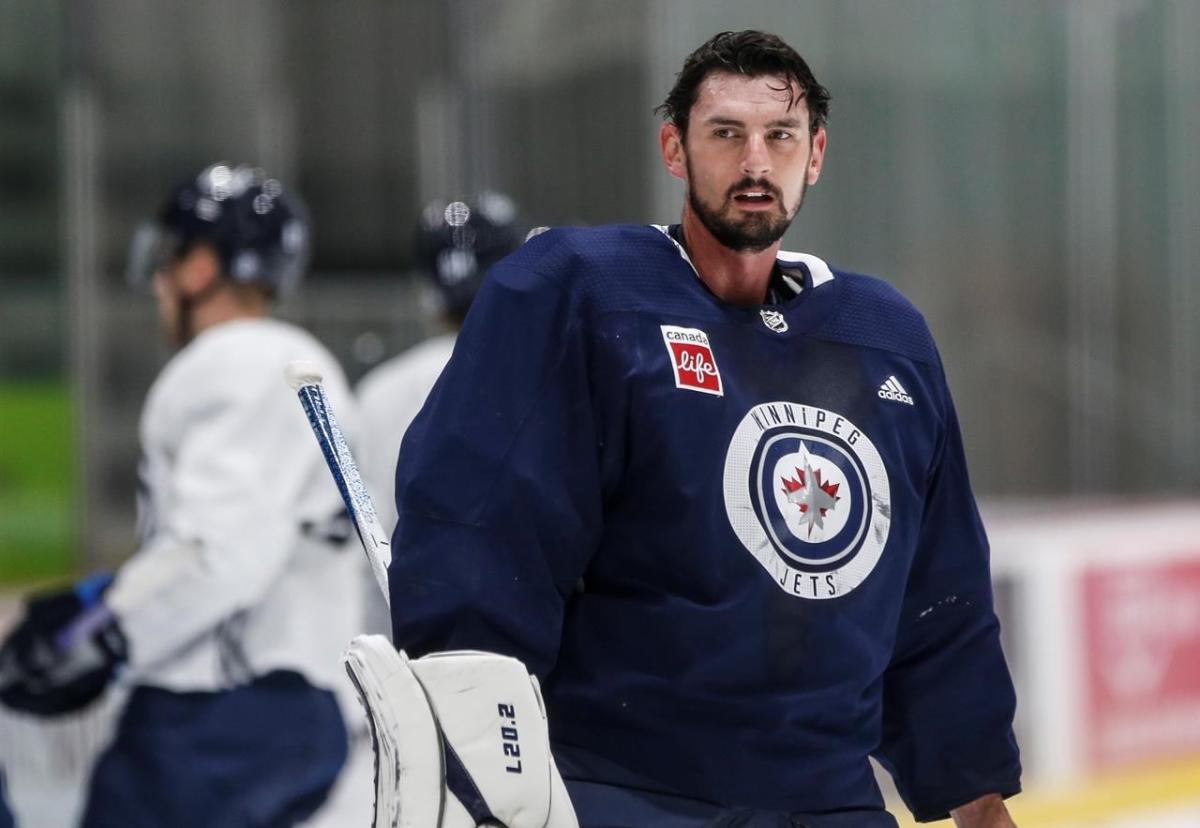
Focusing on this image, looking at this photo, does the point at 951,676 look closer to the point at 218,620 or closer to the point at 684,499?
the point at 684,499

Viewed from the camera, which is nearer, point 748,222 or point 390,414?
point 748,222

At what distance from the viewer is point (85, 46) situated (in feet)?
29.2

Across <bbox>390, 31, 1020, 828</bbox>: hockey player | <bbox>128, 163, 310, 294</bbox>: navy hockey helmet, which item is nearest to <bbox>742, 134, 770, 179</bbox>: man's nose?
<bbox>390, 31, 1020, 828</bbox>: hockey player

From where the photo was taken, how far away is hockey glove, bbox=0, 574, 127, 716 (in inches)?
112

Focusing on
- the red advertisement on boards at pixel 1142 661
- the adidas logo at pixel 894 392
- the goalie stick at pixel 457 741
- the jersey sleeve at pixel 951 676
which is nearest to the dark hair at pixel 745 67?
the adidas logo at pixel 894 392

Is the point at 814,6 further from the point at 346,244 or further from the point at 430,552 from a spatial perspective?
the point at 430,552

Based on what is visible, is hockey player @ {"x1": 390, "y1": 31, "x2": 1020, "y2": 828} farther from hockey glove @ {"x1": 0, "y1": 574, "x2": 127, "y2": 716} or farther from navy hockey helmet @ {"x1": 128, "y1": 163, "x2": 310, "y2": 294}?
navy hockey helmet @ {"x1": 128, "y1": 163, "x2": 310, "y2": 294}

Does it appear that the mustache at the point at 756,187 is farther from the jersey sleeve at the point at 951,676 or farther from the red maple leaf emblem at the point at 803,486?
the jersey sleeve at the point at 951,676

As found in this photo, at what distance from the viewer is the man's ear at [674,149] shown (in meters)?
1.89

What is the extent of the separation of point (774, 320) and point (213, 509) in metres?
1.23

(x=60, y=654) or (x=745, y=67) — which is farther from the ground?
(x=745, y=67)

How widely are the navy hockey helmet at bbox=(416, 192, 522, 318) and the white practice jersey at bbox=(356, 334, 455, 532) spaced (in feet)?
0.39

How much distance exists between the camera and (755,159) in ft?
5.96

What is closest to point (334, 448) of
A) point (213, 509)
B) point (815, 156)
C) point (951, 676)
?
point (815, 156)
